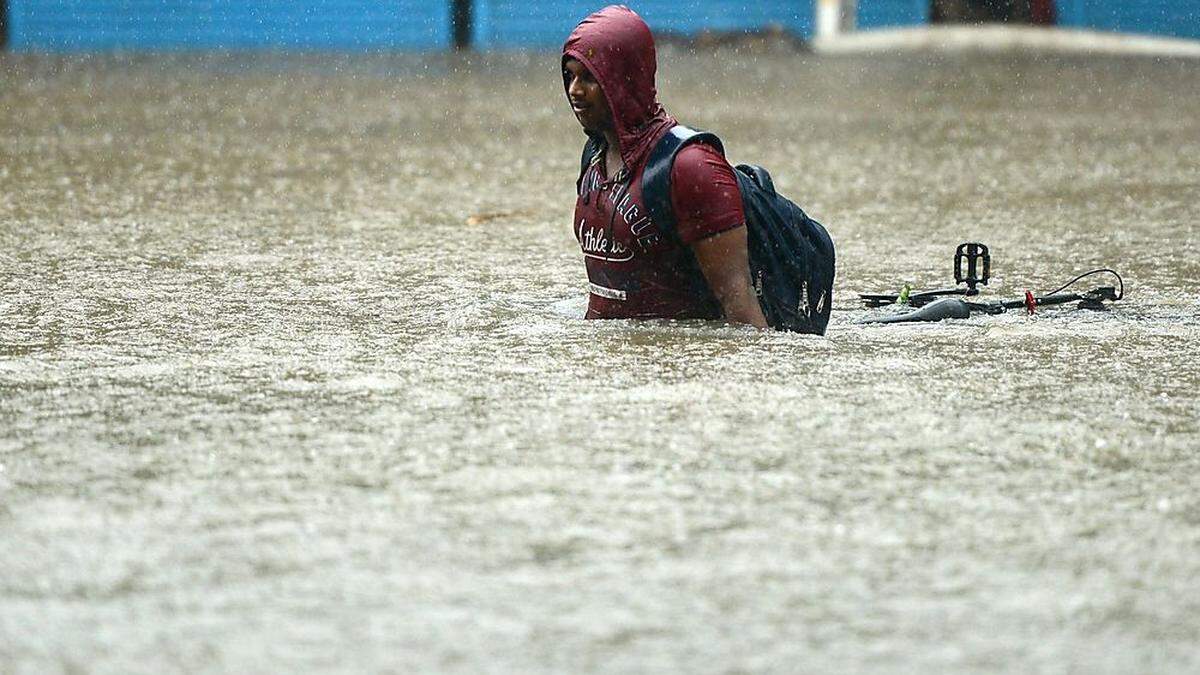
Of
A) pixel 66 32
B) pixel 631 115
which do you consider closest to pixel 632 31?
pixel 631 115

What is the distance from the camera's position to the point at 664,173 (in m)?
4.71

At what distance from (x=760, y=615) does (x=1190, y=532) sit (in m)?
0.90

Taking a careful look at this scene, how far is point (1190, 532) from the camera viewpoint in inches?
124

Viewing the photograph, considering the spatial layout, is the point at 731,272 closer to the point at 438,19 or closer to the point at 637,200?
the point at 637,200

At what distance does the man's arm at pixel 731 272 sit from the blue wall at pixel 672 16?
62.5 ft

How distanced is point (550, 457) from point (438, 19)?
20956mm

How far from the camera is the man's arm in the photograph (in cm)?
472

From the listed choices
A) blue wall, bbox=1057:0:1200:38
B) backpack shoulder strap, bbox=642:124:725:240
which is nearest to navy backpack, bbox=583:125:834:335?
backpack shoulder strap, bbox=642:124:725:240

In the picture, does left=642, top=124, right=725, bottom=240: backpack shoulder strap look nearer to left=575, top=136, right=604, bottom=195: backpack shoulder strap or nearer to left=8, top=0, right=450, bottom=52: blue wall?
left=575, top=136, right=604, bottom=195: backpack shoulder strap

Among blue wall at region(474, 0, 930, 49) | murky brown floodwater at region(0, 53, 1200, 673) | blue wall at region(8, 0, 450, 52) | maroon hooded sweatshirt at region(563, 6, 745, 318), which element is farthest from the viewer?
blue wall at region(474, 0, 930, 49)

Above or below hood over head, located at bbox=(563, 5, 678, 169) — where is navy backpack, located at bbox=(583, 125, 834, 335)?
below

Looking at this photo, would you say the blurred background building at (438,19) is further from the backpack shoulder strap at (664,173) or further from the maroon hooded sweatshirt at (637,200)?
the backpack shoulder strap at (664,173)

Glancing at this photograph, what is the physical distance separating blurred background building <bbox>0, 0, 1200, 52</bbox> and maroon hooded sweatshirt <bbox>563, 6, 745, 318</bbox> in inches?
706

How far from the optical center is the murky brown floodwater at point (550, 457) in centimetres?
270
